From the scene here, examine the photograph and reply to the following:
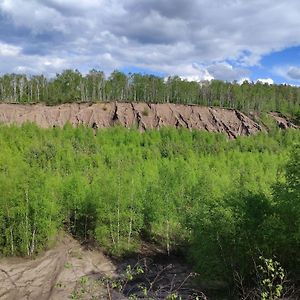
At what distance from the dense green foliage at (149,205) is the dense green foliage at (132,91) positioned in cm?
3414

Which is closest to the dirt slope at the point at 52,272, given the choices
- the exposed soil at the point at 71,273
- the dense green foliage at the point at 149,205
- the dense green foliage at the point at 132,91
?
the exposed soil at the point at 71,273

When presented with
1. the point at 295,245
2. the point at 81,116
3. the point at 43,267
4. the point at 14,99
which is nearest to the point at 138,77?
the point at 81,116

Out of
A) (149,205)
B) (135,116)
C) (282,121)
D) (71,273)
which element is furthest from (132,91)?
(71,273)

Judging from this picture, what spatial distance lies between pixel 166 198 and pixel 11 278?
14.9m

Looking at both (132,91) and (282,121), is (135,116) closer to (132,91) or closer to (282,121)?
(132,91)

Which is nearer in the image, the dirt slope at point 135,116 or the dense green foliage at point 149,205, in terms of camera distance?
the dense green foliage at point 149,205

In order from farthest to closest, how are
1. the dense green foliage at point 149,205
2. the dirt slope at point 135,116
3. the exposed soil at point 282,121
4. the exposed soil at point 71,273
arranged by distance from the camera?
1. the exposed soil at point 282,121
2. the dirt slope at point 135,116
3. the exposed soil at point 71,273
4. the dense green foliage at point 149,205

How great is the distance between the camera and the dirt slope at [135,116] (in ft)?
268

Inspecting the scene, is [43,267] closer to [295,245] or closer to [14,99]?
[295,245]

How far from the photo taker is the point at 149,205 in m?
35.6

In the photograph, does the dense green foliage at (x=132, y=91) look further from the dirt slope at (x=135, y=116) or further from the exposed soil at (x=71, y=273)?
the exposed soil at (x=71, y=273)

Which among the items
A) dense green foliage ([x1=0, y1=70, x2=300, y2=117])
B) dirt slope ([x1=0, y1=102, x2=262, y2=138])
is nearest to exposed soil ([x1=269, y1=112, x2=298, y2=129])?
dense green foliage ([x1=0, y1=70, x2=300, y2=117])

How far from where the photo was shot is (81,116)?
84.0 meters

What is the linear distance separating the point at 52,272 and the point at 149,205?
35.8ft
